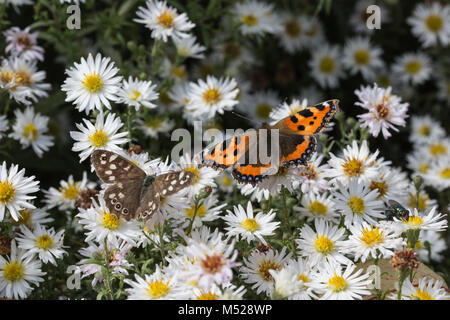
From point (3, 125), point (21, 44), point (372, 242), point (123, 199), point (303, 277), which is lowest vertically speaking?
point (303, 277)

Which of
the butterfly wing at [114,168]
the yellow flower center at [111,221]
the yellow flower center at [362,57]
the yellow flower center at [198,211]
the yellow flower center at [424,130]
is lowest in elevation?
the yellow flower center at [111,221]

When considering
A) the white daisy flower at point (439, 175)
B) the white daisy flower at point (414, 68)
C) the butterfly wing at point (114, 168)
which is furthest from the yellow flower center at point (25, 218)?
the white daisy flower at point (414, 68)

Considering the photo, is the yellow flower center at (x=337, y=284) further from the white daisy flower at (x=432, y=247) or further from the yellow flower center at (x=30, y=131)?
the yellow flower center at (x=30, y=131)

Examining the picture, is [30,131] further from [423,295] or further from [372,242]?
[423,295]

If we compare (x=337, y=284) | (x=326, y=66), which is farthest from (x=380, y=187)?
(x=326, y=66)

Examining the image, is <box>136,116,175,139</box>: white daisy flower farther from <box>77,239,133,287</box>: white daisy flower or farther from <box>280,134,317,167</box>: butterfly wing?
<box>280,134,317,167</box>: butterfly wing
